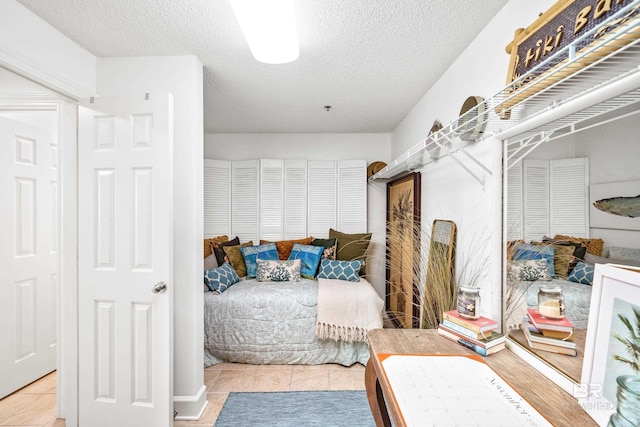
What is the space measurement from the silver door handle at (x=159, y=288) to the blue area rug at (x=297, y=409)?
1027 millimetres

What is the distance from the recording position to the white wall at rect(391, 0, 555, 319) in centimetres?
139

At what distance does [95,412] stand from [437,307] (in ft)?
7.58

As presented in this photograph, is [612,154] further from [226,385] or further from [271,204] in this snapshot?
[271,204]

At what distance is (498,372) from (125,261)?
206cm

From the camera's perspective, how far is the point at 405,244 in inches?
102

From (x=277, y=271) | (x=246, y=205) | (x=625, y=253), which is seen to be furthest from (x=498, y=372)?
(x=246, y=205)

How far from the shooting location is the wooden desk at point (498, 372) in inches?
33.8

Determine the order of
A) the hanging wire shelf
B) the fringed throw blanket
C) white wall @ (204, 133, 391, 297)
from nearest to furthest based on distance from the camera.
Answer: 1. the hanging wire shelf
2. the fringed throw blanket
3. white wall @ (204, 133, 391, 297)

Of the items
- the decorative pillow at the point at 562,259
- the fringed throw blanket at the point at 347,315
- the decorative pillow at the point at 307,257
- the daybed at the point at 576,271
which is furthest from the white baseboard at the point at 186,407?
the decorative pillow at the point at 562,259

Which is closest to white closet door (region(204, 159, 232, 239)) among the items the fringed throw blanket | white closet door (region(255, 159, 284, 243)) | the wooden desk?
white closet door (region(255, 159, 284, 243))

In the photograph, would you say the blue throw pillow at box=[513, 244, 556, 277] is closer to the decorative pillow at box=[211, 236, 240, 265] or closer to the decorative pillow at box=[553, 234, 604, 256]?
the decorative pillow at box=[553, 234, 604, 256]

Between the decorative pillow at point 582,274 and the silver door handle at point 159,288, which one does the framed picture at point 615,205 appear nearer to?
the decorative pillow at point 582,274

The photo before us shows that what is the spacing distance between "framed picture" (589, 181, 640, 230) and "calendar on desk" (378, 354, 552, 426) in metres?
0.62

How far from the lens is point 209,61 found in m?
2.10
